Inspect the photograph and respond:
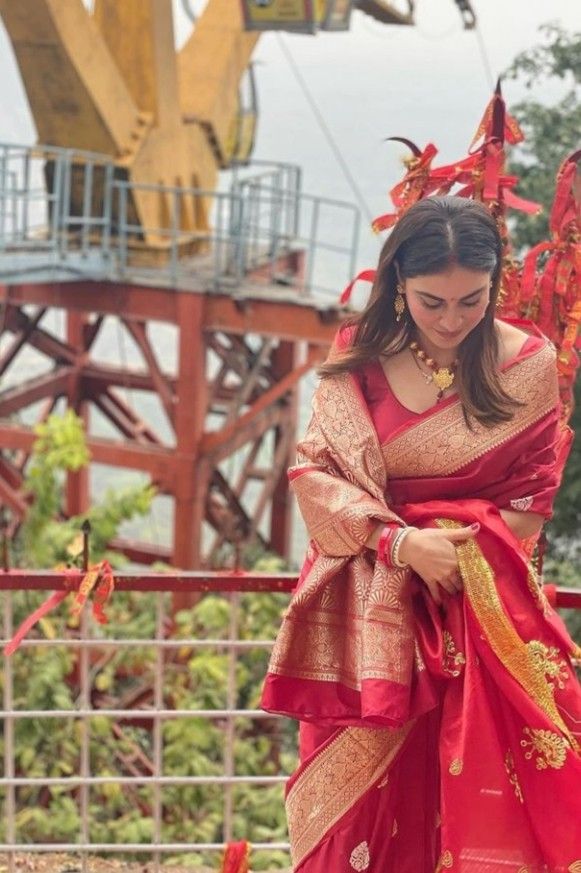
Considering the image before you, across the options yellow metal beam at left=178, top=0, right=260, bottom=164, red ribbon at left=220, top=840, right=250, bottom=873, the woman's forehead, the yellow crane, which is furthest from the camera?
yellow metal beam at left=178, top=0, right=260, bottom=164

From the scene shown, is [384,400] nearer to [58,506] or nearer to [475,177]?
[475,177]

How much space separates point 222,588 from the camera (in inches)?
93.5

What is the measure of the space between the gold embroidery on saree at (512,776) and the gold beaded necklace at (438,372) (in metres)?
0.51

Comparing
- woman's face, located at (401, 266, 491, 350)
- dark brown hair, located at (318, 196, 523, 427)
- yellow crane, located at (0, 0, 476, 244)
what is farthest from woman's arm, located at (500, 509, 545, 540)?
yellow crane, located at (0, 0, 476, 244)

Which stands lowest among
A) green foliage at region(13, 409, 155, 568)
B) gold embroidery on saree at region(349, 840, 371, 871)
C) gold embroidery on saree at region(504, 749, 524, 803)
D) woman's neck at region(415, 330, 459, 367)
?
green foliage at region(13, 409, 155, 568)

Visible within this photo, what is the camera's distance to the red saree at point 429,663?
174 cm

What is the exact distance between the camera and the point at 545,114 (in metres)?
6.41

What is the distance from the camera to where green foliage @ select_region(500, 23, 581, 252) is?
20.6 ft

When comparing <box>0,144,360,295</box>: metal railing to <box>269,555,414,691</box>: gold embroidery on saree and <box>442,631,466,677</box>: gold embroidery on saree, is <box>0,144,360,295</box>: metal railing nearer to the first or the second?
<box>269,555,414,691</box>: gold embroidery on saree

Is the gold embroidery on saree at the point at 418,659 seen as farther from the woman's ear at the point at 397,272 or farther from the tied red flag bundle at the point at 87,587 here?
the tied red flag bundle at the point at 87,587

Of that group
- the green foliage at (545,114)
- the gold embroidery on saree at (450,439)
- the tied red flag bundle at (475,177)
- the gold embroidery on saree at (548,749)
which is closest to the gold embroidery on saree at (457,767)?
the gold embroidery on saree at (548,749)

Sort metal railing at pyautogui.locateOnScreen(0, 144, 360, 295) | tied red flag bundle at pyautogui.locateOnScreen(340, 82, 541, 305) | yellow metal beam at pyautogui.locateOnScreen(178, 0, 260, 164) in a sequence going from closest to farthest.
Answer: tied red flag bundle at pyautogui.locateOnScreen(340, 82, 541, 305) → metal railing at pyautogui.locateOnScreen(0, 144, 360, 295) → yellow metal beam at pyautogui.locateOnScreen(178, 0, 260, 164)

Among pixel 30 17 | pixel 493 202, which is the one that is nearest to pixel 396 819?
pixel 493 202

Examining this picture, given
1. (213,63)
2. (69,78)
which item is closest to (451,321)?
(69,78)
